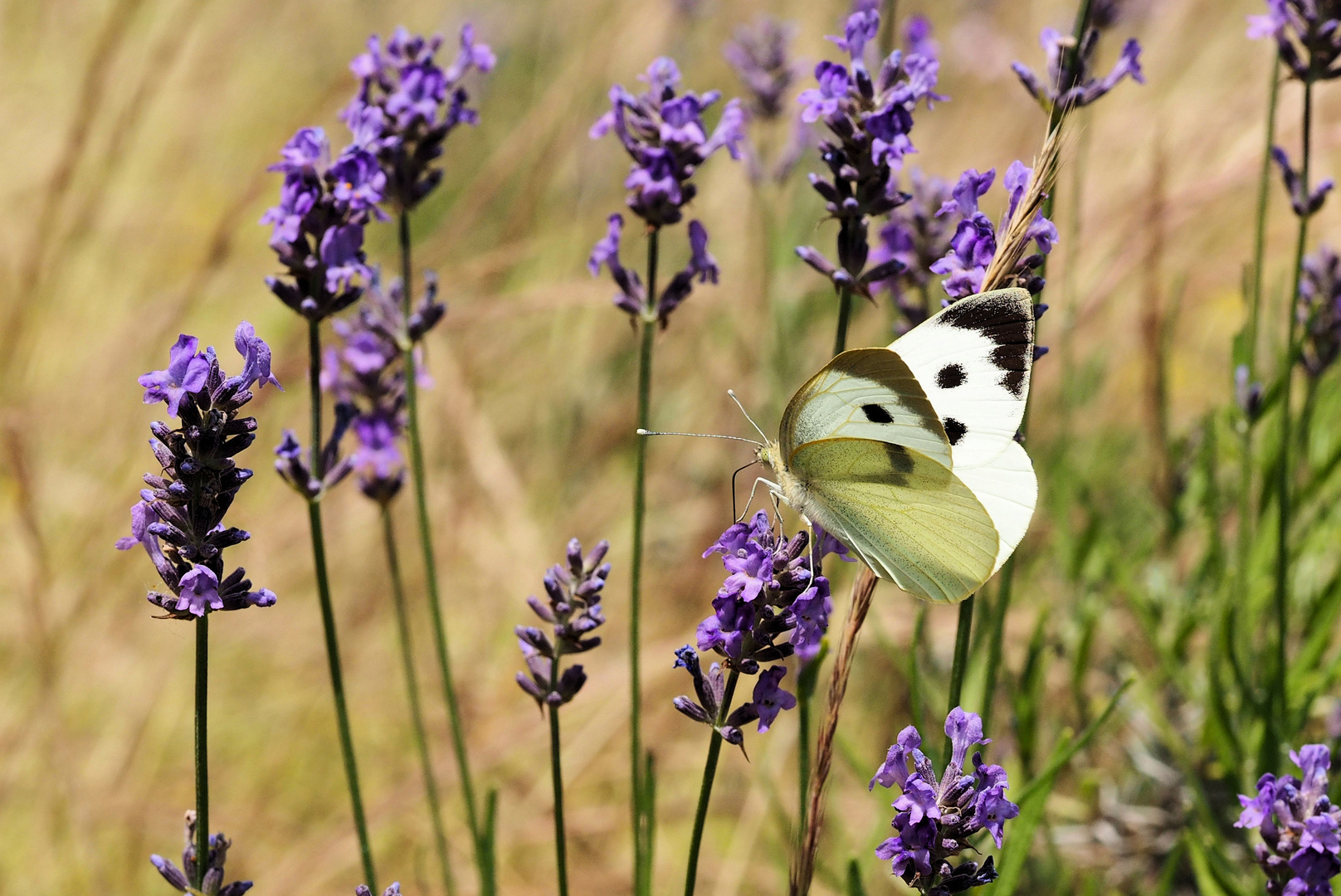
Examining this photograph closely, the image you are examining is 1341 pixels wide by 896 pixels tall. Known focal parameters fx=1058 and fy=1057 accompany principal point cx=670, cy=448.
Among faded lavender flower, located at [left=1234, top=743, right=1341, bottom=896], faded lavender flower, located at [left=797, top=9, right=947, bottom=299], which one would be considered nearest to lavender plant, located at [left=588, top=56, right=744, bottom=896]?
faded lavender flower, located at [left=797, top=9, right=947, bottom=299]

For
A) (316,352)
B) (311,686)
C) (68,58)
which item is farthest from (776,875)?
(68,58)

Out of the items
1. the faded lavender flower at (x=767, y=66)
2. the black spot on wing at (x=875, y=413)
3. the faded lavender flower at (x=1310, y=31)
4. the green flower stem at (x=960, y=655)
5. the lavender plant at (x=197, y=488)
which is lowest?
the green flower stem at (x=960, y=655)

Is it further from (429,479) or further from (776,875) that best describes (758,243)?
(776,875)

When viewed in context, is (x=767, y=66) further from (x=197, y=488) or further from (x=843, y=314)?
(x=197, y=488)

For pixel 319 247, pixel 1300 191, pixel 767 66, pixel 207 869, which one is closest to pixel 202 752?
pixel 207 869

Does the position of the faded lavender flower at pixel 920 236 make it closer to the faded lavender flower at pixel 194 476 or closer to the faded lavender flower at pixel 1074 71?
the faded lavender flower at pixel 1074 71

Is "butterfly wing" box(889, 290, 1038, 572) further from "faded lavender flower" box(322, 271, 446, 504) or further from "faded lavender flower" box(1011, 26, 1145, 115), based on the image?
"faded lavender flower" box(322, 271, 446, 504)

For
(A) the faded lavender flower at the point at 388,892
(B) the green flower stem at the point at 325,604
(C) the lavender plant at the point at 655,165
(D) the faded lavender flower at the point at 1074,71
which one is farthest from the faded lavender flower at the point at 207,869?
(D) the faded lavender flower at the point at 1074,71

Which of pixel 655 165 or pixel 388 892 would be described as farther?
pixel 655 165
